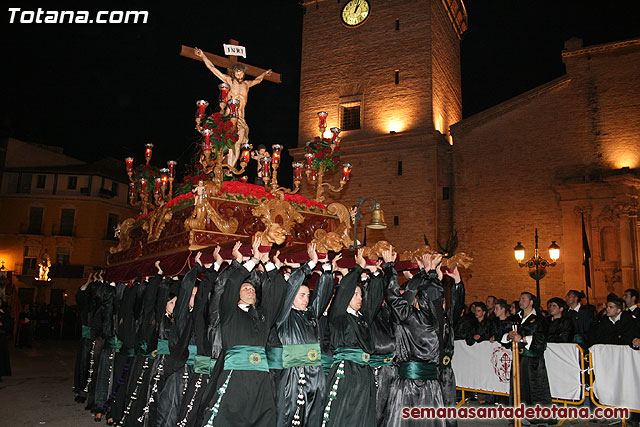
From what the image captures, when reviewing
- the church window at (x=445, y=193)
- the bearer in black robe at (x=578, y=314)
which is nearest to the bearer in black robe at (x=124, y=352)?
the bearer in black robe at (x=578, y=314)

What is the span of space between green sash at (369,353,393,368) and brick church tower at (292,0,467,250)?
17515 mm

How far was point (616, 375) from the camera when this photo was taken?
27.5 feet

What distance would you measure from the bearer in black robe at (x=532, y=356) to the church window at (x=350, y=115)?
18.9m

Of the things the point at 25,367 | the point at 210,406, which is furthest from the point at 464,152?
the point at 210,406

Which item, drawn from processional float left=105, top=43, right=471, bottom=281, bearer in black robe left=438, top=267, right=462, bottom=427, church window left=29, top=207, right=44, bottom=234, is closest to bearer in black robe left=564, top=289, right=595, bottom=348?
bearer in black robe left=438, top=267, right=462, bottom=427

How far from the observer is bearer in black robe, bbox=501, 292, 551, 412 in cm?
848

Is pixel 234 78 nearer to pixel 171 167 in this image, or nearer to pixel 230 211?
pixel 171 167

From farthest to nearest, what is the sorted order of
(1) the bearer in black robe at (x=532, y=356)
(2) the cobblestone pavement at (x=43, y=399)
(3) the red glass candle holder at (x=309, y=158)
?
1. (3) the red glass candle holder at (x=309, y=158)
2. (1) the bearer in black robe at (x=532, y=356)
3. (2) the cobblestone pavement at (x=43, y=399)

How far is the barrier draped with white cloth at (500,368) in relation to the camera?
28.5 feet

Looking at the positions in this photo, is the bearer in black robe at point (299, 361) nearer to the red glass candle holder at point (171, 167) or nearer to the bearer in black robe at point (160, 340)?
the bearer in black robe at point (160, 340)

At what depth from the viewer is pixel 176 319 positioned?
273 inches

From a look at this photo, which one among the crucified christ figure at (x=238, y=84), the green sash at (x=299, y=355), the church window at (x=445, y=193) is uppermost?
the church window at (x=445, y=193)

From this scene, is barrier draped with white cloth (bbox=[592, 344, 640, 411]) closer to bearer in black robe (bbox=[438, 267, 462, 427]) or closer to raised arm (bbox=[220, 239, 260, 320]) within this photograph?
bearer in black robe (bbox=[438, 267, 462, 427])

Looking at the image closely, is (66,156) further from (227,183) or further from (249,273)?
(249,273)
